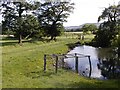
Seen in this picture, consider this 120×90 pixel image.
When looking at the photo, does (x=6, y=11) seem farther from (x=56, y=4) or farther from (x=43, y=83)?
(x=43, y=83)

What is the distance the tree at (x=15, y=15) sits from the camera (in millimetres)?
47656

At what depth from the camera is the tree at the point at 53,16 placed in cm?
6494

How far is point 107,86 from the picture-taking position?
54.4ft

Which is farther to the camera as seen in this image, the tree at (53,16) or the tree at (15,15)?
the tree at (53,16)

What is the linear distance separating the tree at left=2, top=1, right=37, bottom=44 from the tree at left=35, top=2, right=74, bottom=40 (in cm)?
1631

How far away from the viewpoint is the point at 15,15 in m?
48.2

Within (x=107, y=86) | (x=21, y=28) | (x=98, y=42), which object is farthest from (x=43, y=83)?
(x=98, y=42)

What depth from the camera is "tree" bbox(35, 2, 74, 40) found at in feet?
213

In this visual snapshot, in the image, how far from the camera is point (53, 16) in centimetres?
6494

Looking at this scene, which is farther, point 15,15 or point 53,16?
point 53,16

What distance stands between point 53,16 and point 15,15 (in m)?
17.9

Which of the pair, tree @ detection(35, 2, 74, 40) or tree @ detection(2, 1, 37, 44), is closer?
tree @ detection(2, 1, 37, 44)

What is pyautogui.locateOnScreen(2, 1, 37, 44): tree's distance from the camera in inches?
1876

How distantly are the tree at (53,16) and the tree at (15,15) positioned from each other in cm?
1631
